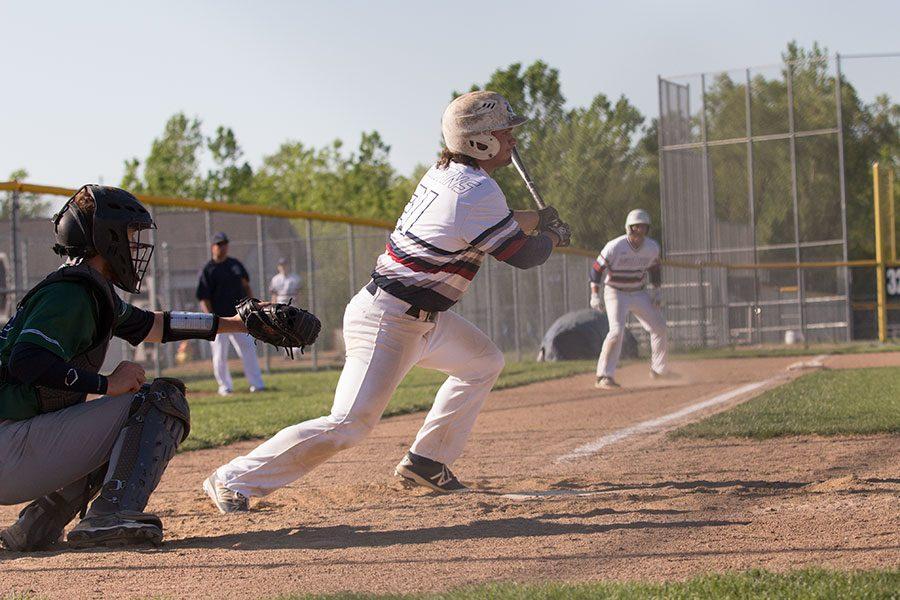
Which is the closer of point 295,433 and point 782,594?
point 782,594

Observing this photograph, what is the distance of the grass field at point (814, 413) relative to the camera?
8680 mm

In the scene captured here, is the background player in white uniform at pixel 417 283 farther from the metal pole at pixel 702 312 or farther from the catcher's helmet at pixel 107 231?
the metal pole at pixel 702 312

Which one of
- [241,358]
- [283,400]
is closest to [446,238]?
[283,400]

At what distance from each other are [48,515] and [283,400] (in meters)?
8.59

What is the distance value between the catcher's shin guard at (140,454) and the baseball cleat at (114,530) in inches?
1.0

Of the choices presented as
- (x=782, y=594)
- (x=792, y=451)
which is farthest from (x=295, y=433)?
(x=792, y=451)

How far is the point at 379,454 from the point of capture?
28.0 ft

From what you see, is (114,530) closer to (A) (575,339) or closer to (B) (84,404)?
(B) (84,404)

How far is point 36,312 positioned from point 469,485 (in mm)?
2805

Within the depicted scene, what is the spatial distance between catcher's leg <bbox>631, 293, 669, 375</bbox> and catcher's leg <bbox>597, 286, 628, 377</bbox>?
0.68 feet

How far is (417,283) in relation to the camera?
595cm

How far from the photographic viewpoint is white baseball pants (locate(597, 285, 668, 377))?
47.6 feet

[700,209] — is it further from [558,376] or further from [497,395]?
[497,395]

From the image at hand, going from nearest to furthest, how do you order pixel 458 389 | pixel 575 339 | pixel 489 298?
1. pixel 458 389
2. pixel 489 298
3. pixel 575 339
